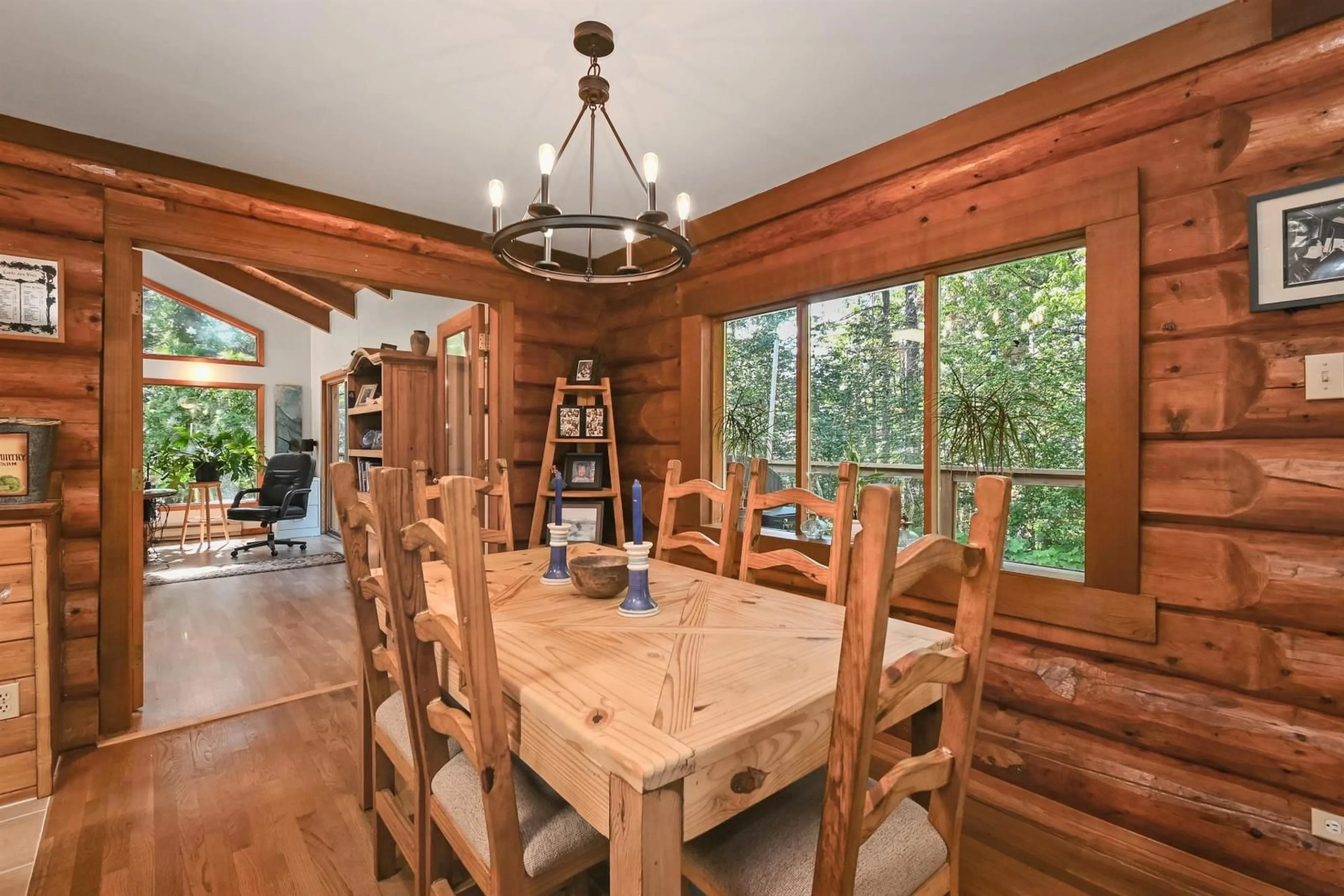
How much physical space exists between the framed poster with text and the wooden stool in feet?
16.6

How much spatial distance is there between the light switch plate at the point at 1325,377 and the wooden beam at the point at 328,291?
7.66 m

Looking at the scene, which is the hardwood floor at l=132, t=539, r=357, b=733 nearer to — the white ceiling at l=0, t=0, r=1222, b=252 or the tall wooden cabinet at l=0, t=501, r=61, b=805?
the tall wooden cabinet at l=0, t=501, r=61, b=805

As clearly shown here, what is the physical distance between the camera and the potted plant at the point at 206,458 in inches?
275

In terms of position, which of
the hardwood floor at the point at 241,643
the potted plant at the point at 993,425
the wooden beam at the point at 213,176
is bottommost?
the hardwood floor at the point at 241,643

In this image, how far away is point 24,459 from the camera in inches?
83.4

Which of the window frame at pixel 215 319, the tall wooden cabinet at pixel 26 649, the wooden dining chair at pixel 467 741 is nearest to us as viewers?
the wooden dining chair at pixel 467 741

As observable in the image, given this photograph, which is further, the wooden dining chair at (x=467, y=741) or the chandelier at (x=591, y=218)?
the chandelier at (x=591, y=218)

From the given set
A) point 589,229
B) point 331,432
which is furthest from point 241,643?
point 331,432

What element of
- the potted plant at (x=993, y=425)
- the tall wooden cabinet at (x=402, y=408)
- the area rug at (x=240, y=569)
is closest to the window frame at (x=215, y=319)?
the area rug at (x=240, y=569)

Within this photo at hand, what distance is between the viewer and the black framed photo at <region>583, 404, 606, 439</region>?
368 cm

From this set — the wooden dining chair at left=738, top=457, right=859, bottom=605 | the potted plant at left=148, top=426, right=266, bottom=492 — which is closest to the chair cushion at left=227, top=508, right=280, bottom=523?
the potted plant at left=148, top=426, right=266, bottom=492

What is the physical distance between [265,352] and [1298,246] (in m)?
9.33

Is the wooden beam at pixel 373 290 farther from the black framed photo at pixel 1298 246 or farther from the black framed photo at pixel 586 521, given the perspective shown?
the black framed photo at pixel 1298 246

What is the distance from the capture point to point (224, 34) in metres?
1.86
